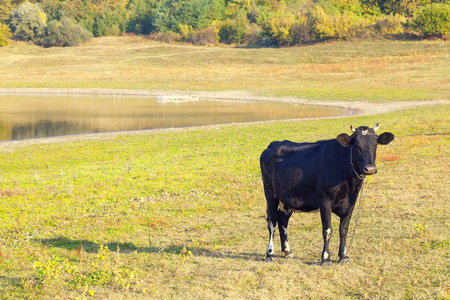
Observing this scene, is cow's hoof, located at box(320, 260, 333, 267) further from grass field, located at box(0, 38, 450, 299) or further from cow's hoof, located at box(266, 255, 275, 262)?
cow's hoof, located at box(266, 255, 275, 262)

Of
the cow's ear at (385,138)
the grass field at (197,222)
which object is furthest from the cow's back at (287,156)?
the grass field at (197,222)

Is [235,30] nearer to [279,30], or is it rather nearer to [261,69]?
[279,30]

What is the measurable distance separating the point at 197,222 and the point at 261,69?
70.8 m

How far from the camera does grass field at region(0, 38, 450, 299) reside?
8.74m

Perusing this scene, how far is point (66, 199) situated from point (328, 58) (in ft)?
262

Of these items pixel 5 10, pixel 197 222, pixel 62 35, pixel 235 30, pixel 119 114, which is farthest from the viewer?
pixel 5 10

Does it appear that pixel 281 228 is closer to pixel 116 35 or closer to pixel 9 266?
pixel 9 266

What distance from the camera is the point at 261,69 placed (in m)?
82.4

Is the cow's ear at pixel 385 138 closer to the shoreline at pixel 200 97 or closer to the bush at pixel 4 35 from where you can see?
the shoreline at pixel 200 97

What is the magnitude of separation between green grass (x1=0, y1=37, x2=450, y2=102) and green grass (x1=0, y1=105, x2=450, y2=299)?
3619 centimetres

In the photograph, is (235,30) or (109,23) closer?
(235,30)

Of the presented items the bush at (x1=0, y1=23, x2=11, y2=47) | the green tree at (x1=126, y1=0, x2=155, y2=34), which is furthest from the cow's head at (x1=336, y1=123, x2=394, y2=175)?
the green tree at (x1=126, y1=0, x2=155, y2=34)

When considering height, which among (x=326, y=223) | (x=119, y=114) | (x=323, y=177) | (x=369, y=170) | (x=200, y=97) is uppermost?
(x=369, y=170)

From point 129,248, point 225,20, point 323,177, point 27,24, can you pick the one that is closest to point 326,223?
point 323,177
